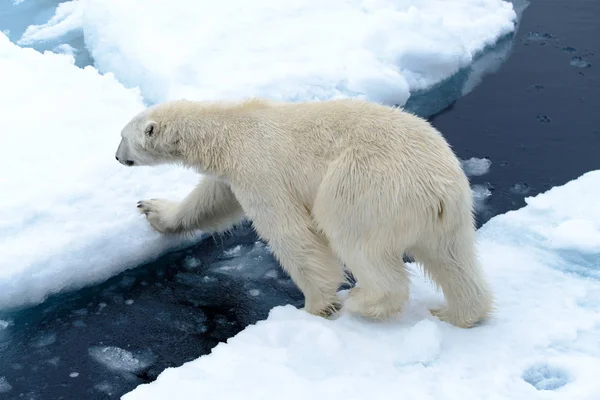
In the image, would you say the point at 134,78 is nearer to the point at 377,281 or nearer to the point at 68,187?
the point at 68,187

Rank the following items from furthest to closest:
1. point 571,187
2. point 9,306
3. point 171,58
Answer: point 171,58 → point 571,187 → point 9,306

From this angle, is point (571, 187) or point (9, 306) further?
point (571, 187)

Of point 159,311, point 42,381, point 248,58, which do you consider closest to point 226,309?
point 159,311

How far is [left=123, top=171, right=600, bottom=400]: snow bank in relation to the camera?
2893 millimetres

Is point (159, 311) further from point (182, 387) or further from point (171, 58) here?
point (171, 58)

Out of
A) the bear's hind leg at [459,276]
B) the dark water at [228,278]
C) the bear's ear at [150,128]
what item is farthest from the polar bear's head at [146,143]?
the bear's hind leg at [459,276]

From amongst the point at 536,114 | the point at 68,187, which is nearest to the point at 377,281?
the point at 68,187

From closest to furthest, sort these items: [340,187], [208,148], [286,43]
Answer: [340,187]
[208,148]
[286,43]

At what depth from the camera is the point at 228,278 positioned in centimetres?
417

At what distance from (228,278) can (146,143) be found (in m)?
0.93

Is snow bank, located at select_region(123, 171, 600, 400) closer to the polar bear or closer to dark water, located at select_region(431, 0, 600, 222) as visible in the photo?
the polar bear

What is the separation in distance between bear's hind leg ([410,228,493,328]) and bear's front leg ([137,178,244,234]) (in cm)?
125

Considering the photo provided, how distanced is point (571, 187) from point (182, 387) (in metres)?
2.87

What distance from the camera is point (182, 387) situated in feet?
9.61
